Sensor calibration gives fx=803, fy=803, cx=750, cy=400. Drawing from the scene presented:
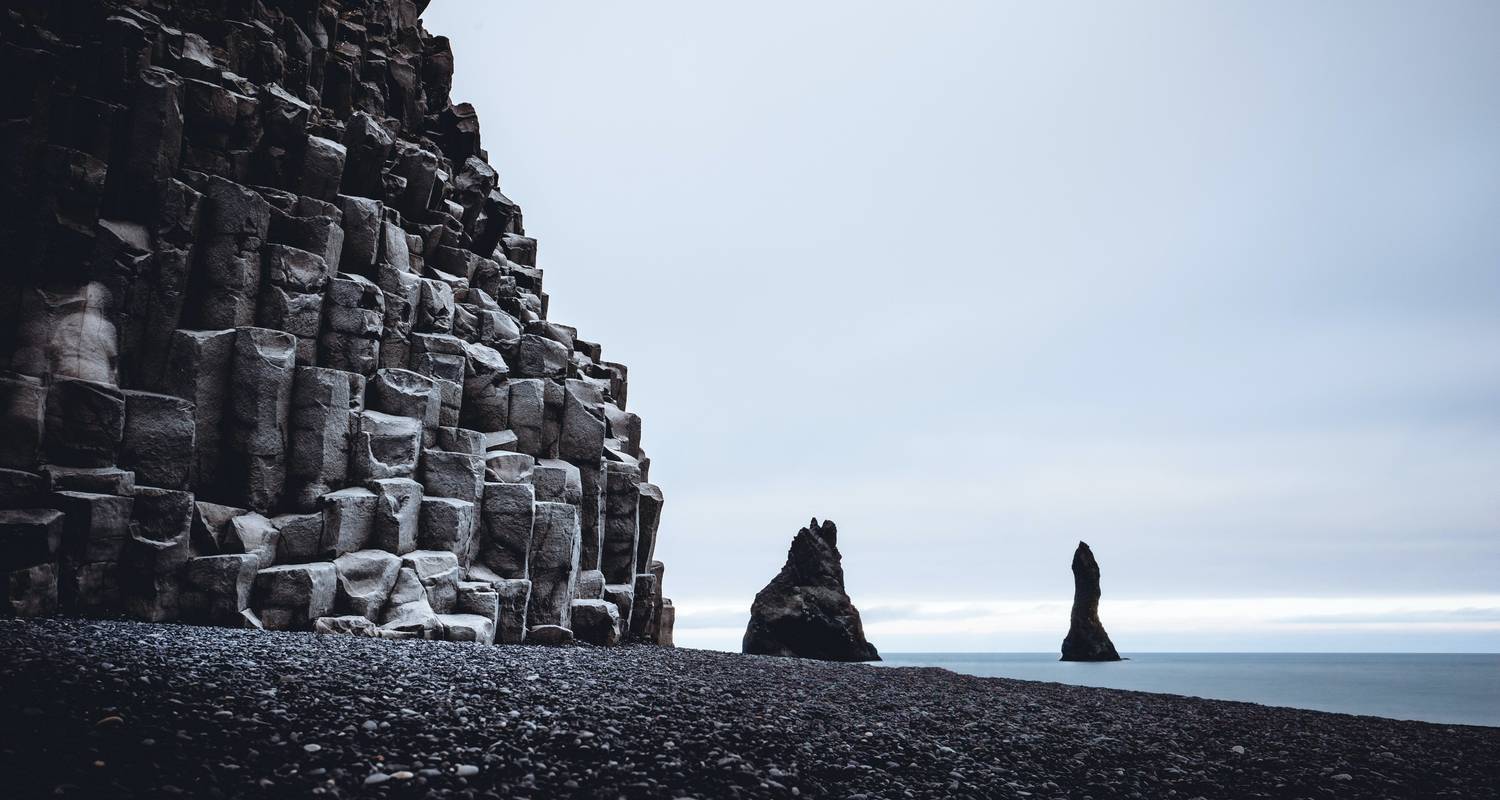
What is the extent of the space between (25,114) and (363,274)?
9223 mm

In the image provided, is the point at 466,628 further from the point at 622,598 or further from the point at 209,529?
the point at 622,598

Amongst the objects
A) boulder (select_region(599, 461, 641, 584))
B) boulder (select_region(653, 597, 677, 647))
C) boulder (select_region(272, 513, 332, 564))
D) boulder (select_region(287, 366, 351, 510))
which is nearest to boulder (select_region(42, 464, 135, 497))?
boulder (select_region(272, 513, 332, 564))

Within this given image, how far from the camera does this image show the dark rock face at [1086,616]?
369 ft

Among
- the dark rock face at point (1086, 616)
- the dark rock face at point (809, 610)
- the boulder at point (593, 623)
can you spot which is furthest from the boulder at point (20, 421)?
the dark rock face at point (1086, 616)

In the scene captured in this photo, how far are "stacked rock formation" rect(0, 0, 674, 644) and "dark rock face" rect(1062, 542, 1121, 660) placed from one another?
98.2m

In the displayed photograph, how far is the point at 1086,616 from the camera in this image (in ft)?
379

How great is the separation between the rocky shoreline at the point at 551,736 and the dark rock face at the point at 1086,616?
326ft

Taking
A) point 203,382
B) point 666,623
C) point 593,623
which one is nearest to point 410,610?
point 593,623

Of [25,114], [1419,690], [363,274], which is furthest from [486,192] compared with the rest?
[1419,690]

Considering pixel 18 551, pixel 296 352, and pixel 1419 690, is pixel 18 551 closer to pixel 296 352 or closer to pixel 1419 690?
pixel 296 352

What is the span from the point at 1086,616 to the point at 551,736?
120513 mm

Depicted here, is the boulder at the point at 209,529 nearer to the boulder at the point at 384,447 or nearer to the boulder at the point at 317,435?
the boulder at the point at 317,435

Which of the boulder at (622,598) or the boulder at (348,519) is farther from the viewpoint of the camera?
the boulder at (622,598)

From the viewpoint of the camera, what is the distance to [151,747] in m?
7.94
